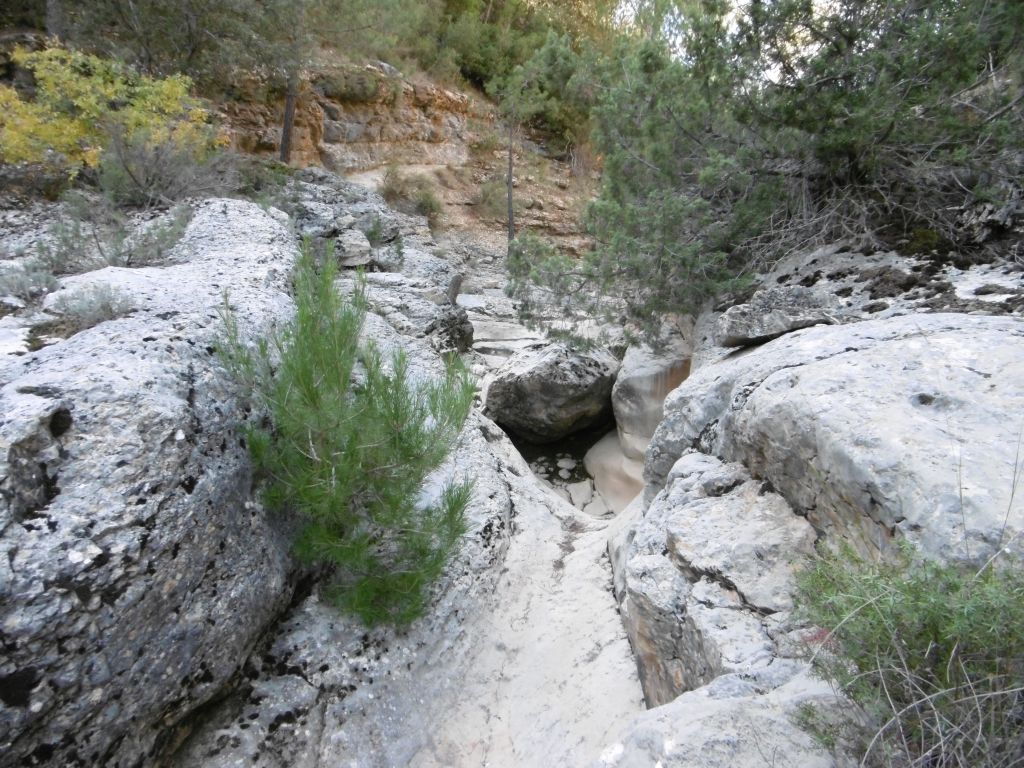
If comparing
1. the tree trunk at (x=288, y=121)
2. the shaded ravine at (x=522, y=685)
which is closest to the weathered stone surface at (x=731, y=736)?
the shaded ravine at (x=522, y=685)

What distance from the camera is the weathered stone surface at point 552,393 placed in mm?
6496

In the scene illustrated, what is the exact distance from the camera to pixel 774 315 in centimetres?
375

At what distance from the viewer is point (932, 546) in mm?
1782

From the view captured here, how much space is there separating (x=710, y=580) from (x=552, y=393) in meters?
3.97

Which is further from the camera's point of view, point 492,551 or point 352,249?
point 352,249

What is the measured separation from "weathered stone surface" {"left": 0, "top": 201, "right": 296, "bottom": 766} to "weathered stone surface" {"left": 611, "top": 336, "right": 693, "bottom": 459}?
376 cm

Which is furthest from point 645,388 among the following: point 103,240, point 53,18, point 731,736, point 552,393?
point 53,18

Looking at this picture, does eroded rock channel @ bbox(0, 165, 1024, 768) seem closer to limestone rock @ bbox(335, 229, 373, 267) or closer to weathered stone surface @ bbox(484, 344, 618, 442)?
weathered stone surface @ bbox(484, 344, 618, 442)

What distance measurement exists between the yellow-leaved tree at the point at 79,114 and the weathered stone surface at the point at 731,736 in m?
7.34

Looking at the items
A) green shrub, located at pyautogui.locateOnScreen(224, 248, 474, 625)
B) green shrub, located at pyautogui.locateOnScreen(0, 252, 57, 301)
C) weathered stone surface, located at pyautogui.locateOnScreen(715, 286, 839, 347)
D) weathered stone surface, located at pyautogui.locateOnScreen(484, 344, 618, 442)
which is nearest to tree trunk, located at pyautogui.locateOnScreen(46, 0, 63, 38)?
green shrub, located at pyautogui.locateOnScreen(0, 252, 57, 301)

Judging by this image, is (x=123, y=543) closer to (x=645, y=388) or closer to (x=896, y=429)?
(x=896, y=429)

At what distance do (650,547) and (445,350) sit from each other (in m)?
3.74

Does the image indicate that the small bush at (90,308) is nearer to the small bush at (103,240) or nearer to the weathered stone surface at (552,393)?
the small bush at (103,240)

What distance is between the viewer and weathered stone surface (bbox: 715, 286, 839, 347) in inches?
145
